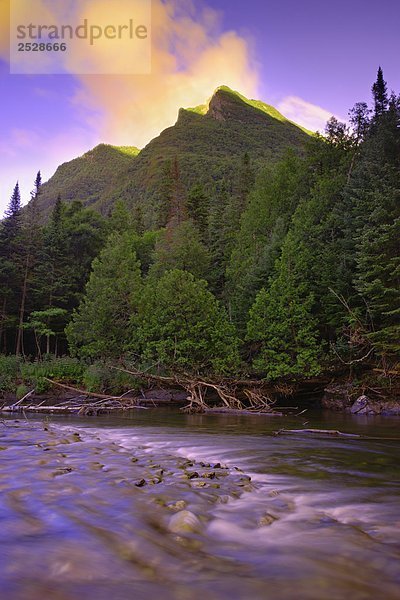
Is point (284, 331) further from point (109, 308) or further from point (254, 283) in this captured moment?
point (109, 308)

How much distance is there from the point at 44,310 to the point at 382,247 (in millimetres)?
35131

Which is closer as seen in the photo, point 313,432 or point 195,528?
point 195,528

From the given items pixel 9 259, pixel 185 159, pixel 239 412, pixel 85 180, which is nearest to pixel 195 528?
pixel 239 412

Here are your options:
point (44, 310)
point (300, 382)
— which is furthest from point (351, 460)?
point (44, 310)

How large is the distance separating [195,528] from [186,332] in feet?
85.9

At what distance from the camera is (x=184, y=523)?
4.47 metres

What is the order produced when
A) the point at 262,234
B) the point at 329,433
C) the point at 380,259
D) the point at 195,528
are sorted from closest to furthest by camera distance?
the point at 195,528
the point at 329,433
the point at 380,259
the point at 262,234

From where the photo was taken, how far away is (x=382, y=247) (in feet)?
91.5

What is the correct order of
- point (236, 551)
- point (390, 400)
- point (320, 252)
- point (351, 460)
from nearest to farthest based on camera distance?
point (236, 551) → point (351, 460) → point (390, 400) → point (320, 252)

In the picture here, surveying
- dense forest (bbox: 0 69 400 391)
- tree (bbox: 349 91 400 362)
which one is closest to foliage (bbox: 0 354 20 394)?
dense forest (bbox: 0 69 400 391)

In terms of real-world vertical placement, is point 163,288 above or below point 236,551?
above

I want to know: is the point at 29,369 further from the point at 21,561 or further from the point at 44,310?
the point at 21,561

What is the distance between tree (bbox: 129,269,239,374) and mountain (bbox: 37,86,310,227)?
6828cm

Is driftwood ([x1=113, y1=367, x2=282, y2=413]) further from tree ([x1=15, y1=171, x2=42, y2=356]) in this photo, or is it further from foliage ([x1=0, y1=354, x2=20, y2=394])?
tree ([x1=15, y1=171, x2=42, y2=356])
